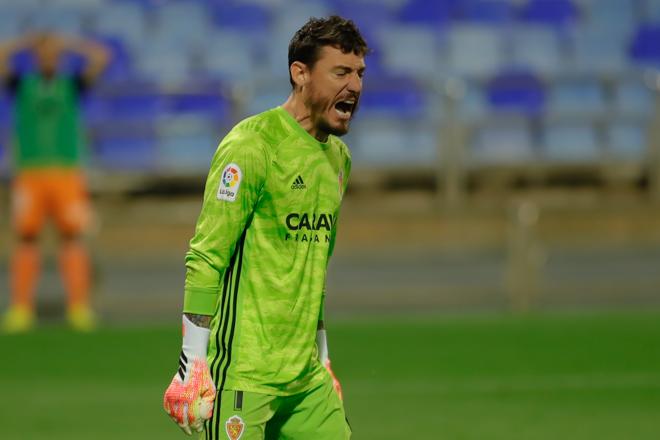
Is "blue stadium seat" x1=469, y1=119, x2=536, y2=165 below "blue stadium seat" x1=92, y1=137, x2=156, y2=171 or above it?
above

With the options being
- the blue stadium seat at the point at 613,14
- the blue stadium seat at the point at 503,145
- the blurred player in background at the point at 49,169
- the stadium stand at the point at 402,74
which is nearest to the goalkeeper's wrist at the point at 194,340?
the blurred player in background at the point at 49,169

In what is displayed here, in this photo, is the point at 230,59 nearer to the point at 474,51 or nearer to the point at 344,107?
the point at 474,51

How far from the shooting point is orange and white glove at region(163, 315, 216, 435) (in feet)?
12.2

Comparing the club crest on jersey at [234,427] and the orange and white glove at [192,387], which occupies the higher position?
the orange and white glove at [192,387]

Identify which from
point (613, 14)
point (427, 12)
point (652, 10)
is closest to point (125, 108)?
point (427, 12)

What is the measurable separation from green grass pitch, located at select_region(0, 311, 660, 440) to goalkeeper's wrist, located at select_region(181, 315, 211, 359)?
407cm

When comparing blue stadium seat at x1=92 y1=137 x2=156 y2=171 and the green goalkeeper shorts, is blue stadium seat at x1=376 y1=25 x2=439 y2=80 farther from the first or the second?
the green goalkeeper shorts

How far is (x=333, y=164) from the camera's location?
4.12m

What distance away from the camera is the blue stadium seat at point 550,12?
19.4 m

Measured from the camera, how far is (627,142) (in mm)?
16625

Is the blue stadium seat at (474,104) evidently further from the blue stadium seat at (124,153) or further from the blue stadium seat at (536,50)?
the blue stadium seat at (124,153)

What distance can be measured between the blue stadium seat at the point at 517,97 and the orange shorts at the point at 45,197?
5728mm

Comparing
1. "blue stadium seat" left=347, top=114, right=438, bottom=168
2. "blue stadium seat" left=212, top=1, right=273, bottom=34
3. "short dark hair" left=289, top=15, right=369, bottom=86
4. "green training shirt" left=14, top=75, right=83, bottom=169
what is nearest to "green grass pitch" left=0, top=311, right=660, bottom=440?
"green training shirt" left=14, top=75, right=83, bottom=169

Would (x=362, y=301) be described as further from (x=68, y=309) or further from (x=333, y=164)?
(x=333, y=164)
